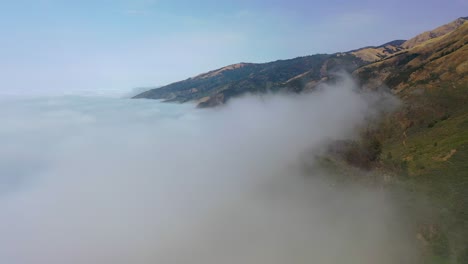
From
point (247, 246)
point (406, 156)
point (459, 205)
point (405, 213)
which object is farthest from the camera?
point (247, 246)

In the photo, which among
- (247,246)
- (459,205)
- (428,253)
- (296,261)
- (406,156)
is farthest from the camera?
(247,246)

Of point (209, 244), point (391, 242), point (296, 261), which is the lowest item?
point (209, 244)

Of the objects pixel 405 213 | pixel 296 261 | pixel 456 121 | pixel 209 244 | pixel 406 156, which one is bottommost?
pixel 209 244

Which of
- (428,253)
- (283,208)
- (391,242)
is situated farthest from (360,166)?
(428,253)

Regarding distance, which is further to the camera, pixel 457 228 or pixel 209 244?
pixel 209 244

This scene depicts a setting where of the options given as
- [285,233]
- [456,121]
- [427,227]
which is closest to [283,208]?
[285,233]

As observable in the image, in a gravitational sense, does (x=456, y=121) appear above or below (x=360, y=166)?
above

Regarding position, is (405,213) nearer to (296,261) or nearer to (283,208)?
(296,261)

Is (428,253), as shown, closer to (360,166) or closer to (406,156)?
(406,156)

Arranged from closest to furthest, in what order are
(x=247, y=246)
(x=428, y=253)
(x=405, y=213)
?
(x=428, y=253) → (x=405, y=213) → (x=247, y=246)
